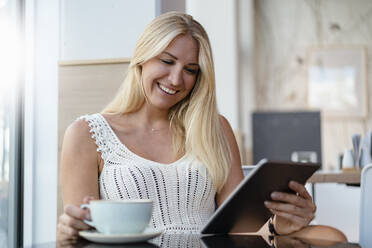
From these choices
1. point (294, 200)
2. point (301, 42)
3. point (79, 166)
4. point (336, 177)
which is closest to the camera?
point (294, 200)

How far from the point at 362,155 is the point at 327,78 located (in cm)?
348

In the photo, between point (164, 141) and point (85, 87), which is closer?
point (164, 141)

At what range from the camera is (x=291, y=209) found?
1.01 metres

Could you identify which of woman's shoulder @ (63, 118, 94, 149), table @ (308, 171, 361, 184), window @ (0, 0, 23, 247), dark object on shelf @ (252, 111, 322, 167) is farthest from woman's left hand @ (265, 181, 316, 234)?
dark object on shelf @ (252, 111, 322, 167)

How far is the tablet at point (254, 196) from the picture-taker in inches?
33.5

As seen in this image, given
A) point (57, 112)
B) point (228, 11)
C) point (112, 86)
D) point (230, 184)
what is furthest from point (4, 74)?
point (228, 11)

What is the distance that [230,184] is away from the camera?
1424 mm

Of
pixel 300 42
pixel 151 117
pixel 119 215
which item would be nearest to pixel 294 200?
pixel 119 215

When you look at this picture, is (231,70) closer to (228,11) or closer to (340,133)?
(228,11)

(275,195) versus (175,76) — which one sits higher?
(175,76)

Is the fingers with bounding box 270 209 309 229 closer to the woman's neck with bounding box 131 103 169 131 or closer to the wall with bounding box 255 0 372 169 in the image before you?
the woman's neck with bounding box 131 103 169 131

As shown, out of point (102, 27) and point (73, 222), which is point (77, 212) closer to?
point (73, 222)

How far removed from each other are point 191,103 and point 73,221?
71cm

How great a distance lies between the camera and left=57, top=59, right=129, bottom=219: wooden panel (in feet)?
6.54
